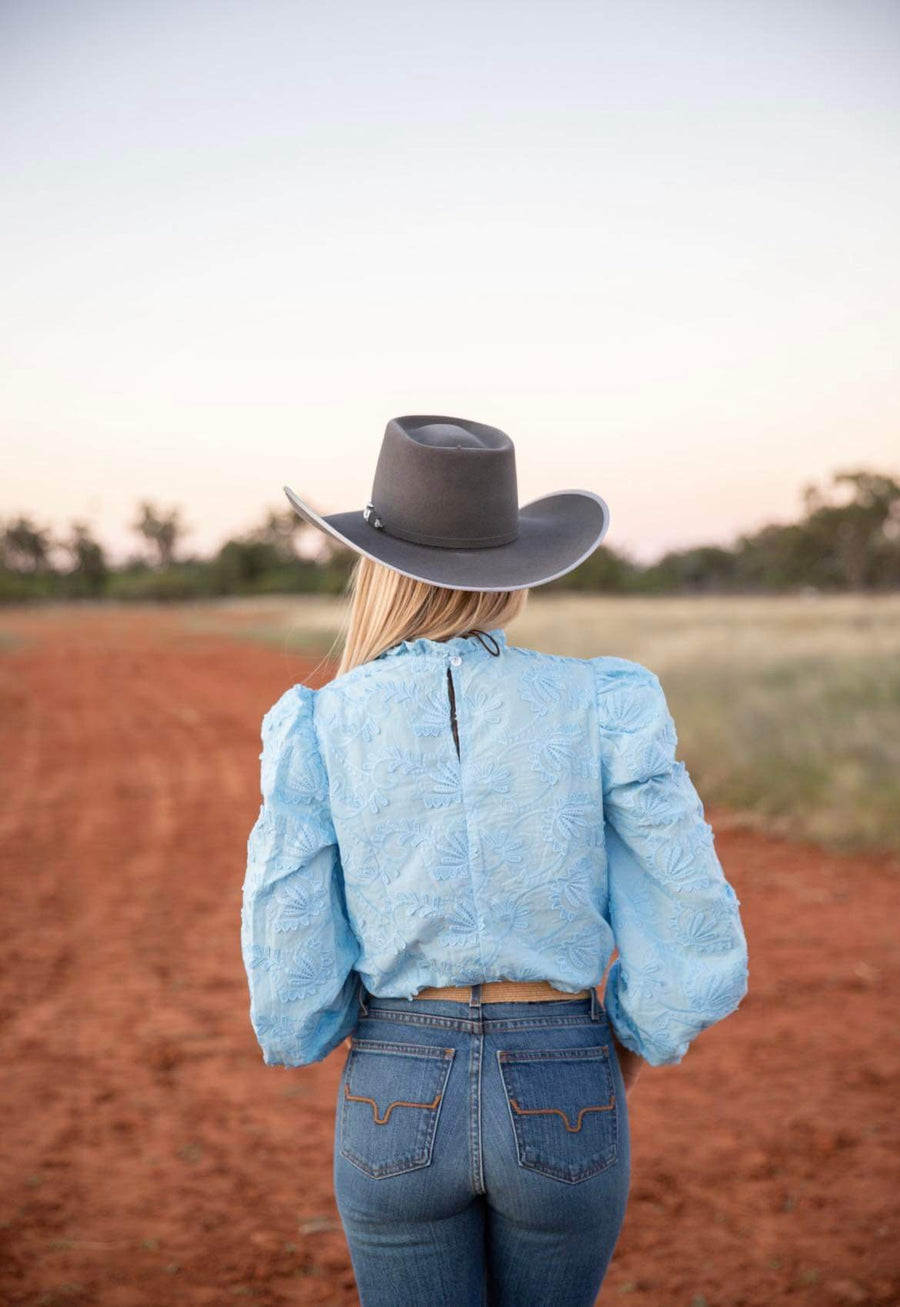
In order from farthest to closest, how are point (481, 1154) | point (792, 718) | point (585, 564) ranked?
point (585, 564) → point (792, 718) → point (481, 1154)

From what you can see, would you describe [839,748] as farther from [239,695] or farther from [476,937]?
[239,695]

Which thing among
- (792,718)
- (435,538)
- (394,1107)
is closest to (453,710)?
(435,538)

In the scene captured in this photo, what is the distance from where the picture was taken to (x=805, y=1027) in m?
4.75

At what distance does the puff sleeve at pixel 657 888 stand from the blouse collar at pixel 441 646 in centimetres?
19

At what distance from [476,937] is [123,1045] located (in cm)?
362

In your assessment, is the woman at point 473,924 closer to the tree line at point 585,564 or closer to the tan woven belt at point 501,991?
the tan woven belt at point 501,991

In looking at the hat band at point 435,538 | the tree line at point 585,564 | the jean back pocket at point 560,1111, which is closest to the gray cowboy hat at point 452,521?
the hat band at point 435,538

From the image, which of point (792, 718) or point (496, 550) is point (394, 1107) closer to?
point (496, 550)

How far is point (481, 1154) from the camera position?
1541 millimetres

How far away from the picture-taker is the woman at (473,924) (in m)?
1.57

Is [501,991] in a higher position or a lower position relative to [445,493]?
lower

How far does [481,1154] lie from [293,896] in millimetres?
456

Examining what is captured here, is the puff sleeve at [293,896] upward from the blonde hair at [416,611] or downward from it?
downward

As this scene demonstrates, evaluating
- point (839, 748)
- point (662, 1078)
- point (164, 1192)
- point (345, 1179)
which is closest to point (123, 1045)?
point (164, 1192)
